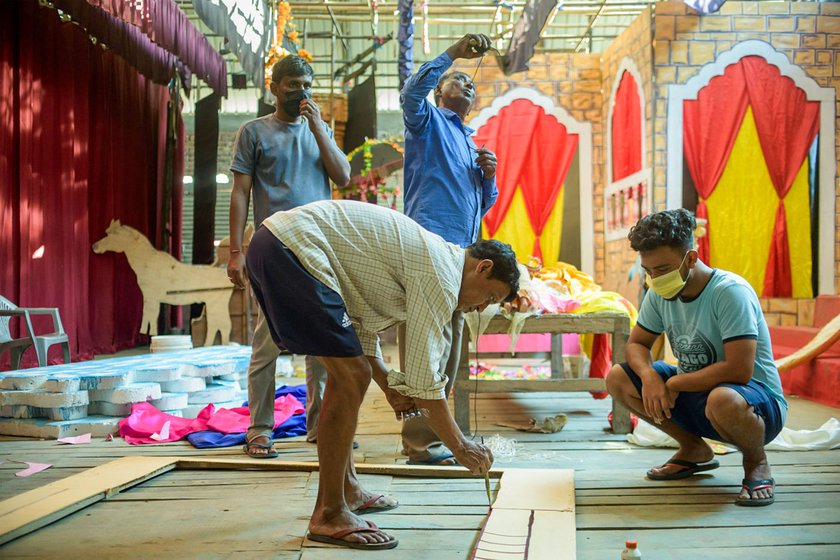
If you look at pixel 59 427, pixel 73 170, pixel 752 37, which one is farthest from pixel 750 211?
pixel 73 170

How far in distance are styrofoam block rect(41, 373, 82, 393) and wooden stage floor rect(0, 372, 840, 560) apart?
0.42m

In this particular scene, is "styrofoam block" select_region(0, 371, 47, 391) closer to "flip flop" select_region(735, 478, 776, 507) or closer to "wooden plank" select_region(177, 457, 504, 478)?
"wooden plank" select_region(177, 457, 504, 478)

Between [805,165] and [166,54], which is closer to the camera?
[805,165]

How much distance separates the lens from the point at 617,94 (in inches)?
356

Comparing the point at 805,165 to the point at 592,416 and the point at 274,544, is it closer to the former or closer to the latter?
the point at 592,416

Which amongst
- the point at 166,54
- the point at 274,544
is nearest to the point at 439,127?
the point at 274,544

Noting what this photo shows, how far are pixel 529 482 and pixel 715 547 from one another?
80cm

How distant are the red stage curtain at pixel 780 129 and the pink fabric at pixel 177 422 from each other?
6.08 meters

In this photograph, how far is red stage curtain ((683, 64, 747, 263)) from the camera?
26.5ft

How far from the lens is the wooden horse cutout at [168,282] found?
27.9 feet

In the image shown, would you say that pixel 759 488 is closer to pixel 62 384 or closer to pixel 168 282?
pixel 62 384

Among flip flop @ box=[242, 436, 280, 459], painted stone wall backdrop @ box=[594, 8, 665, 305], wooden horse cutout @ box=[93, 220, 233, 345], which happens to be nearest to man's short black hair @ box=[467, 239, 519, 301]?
flip flop @ box=[242, 436, 280, 459]

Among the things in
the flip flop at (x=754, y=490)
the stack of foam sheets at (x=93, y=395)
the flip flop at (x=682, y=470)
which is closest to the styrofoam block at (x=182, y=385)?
the stack of foam sheets at (x=93, y=395)

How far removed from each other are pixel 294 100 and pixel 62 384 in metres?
2.07
